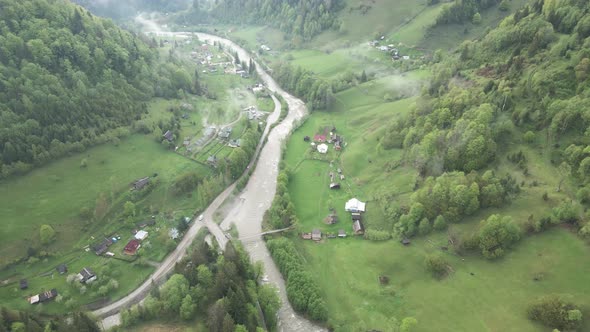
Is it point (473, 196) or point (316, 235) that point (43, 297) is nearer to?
point (316, 235)

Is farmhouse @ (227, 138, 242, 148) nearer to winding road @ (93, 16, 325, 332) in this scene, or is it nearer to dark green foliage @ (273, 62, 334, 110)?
winding road @ (93, 16, 325, 332)

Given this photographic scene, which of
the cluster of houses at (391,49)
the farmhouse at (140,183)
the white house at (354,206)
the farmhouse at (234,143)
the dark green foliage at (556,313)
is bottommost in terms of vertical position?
the white house at (354,206)

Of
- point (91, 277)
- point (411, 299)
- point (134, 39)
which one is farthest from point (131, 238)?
point (134, 39)

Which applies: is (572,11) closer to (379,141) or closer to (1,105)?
(379,141)

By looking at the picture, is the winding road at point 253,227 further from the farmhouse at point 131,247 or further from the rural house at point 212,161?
the rural house at point 212,161

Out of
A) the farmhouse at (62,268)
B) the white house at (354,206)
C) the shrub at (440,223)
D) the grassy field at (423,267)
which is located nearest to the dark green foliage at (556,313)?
the grassy field at (423,267)

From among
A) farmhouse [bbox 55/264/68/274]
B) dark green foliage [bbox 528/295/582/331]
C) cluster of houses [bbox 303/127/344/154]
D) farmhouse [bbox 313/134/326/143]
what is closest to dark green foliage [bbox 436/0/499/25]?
cluster of houses [bbox 303/127/344/154]
